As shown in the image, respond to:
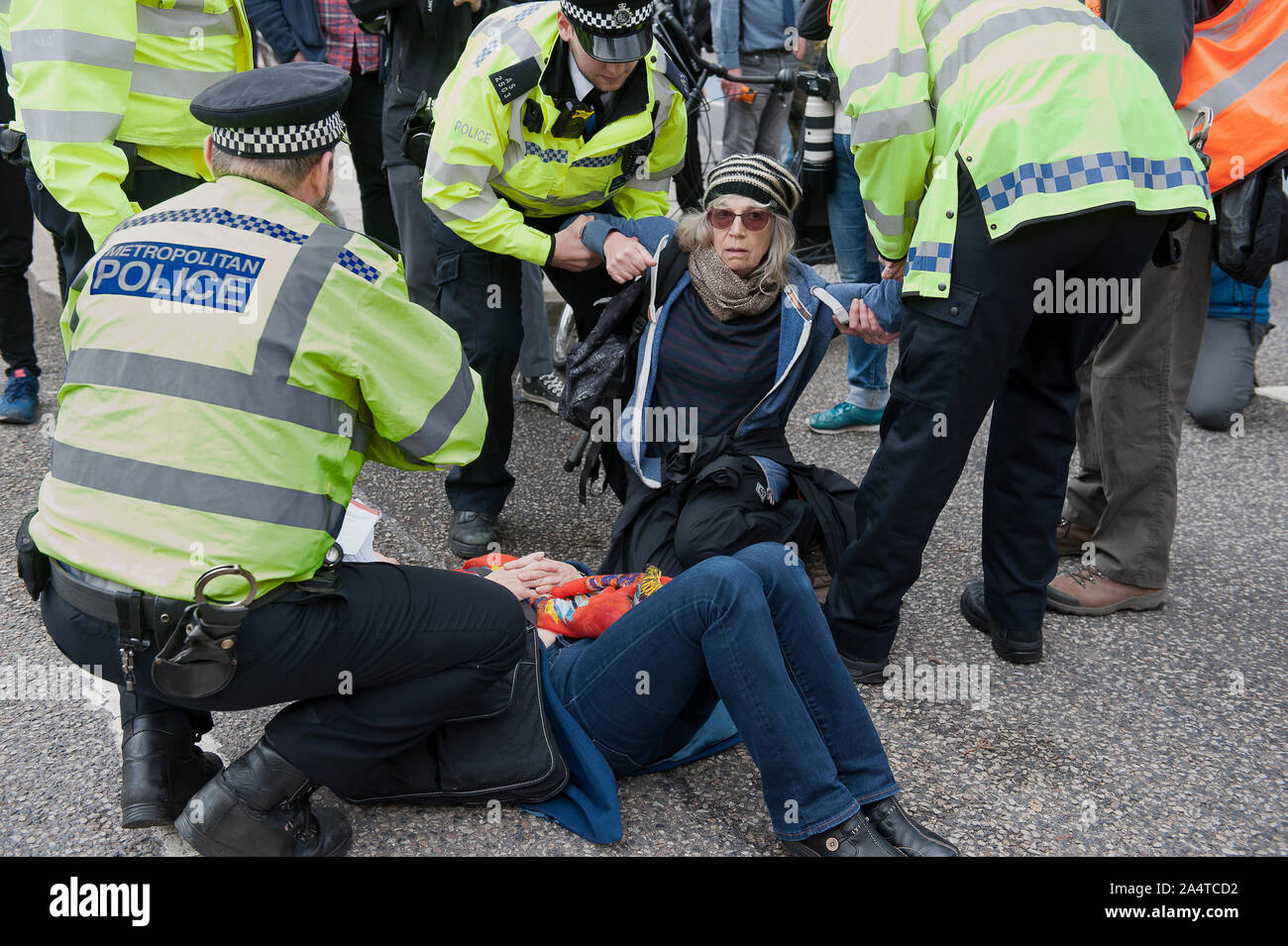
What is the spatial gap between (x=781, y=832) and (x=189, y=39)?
252 centimetres

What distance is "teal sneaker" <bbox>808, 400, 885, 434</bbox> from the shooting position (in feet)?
15.1

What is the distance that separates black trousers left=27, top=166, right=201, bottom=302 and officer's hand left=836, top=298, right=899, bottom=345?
1.85m

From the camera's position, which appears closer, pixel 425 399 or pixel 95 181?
pixel 425 399

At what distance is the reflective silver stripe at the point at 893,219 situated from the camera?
8.91ft

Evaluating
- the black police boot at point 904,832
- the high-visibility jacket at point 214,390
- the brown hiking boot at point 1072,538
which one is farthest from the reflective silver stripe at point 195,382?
the brown hiking boot at point 1072,538

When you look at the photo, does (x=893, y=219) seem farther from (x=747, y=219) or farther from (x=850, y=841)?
(x=850, y=841)

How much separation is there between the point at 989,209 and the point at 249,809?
1896mm

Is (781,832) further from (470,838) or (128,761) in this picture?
(128,761)

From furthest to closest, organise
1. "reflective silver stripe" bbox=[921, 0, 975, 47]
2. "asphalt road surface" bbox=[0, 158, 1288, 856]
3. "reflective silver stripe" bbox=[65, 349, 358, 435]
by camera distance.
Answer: "reflective silver stripe" bbox=[921, 0, 975, 47] → "asphalt road surface" bbox=[0, 158, 1288, 856] → "reflective silver stripe" bbox=[65, 349, 358, 435]

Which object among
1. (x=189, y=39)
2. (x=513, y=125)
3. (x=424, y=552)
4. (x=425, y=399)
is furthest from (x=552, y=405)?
(x=425, y=399)

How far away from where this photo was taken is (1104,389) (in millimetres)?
3291

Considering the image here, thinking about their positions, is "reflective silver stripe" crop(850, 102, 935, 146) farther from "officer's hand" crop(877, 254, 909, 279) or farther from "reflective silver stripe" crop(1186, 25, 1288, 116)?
"reflective silver stripe" crop(1186, 25, 1288, 116)

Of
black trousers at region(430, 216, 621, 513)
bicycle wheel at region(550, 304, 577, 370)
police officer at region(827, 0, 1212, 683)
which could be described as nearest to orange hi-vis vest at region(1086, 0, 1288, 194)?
police officer at region(827, 0, 1212, 683)

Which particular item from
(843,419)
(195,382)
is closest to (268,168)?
(195,382)
